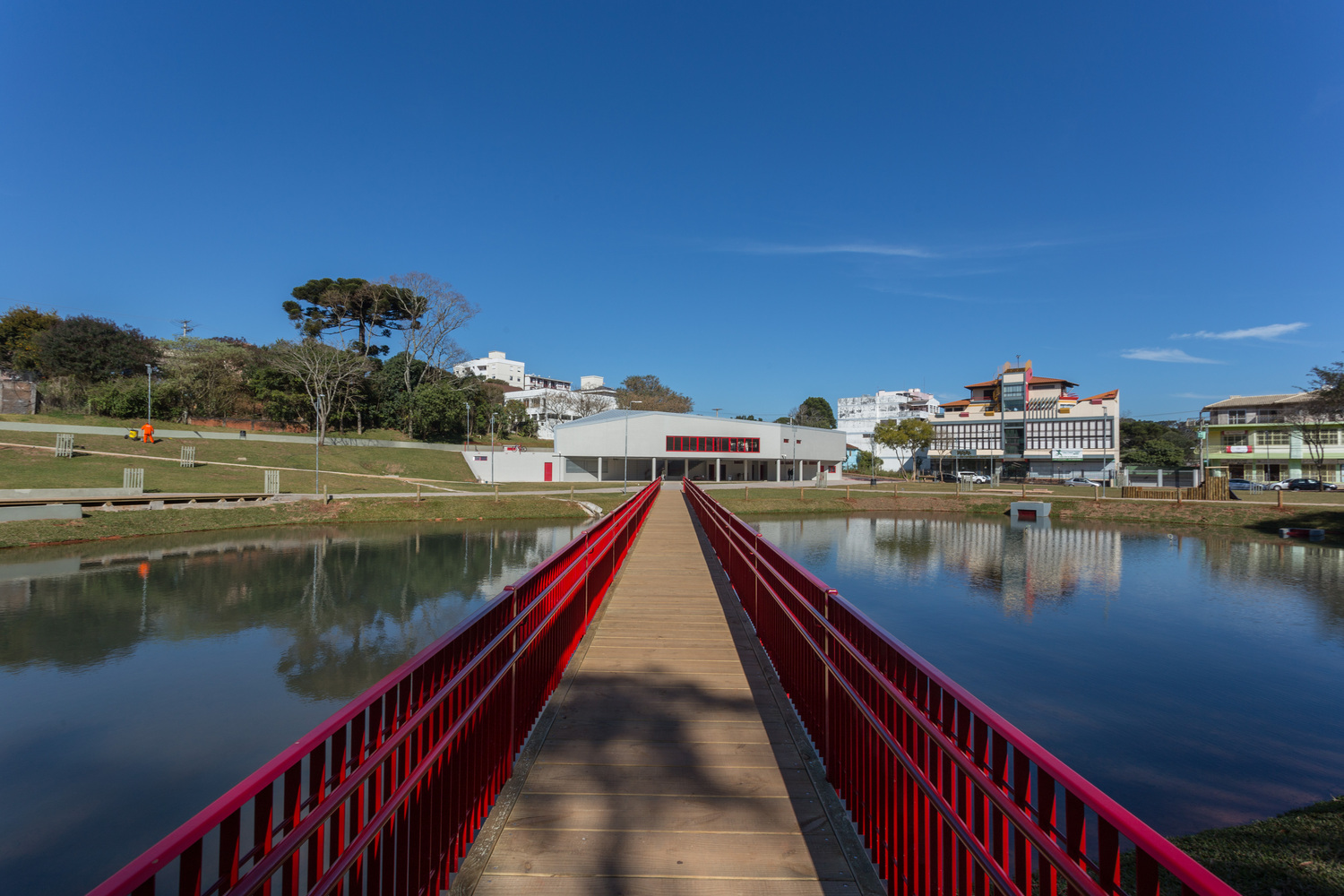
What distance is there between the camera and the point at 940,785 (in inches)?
101

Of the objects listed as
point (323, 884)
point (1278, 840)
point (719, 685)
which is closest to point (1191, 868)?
point (323, 884)

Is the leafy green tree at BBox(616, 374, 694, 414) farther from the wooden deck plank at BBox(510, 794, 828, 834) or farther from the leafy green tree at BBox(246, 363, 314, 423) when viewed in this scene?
the wooden deck plank at BBox(510, 794, 828, 834)

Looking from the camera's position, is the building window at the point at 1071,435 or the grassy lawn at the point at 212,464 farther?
the building window at the point at 1071,435

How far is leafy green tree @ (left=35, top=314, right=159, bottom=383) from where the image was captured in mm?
48719

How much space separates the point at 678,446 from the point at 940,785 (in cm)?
5136

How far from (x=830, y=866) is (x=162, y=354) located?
226 ft

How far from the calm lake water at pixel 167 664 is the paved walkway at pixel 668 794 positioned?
5012mm

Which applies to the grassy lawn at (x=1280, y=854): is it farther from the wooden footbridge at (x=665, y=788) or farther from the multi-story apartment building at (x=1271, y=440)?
the multi-story apartment building at (x=1271, y=440)

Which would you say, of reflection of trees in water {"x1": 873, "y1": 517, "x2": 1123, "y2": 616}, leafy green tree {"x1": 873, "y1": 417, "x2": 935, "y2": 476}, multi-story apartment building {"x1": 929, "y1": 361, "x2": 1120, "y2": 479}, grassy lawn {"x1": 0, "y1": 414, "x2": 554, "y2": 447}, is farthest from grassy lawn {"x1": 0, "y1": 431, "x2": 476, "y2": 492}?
multi-story apartment building {"x1": 929, "y1": 361, "x2": 1120, "y2": 479}

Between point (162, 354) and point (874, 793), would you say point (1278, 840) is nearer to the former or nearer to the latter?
point (874, 793)

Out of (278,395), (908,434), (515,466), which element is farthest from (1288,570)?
(278,395)

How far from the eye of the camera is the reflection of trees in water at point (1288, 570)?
1745 centimetres

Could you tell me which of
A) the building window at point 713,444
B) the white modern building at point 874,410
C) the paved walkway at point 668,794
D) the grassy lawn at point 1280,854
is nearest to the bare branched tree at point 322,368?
the building window at point 713,444

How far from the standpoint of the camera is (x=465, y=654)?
345cm
